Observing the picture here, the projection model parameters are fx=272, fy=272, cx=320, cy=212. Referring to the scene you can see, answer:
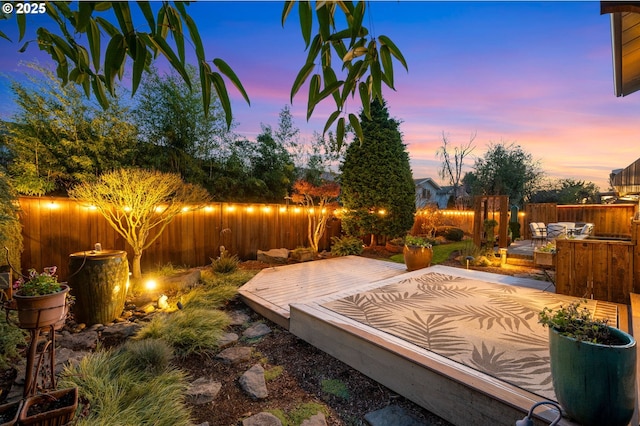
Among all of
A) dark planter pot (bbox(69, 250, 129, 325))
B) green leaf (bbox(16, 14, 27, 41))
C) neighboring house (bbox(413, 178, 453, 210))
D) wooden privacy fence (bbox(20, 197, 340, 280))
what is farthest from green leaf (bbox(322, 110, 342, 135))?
neighboring house (bbox(413, 178, 453, 210))

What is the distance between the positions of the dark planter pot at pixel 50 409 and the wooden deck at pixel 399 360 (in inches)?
86.5

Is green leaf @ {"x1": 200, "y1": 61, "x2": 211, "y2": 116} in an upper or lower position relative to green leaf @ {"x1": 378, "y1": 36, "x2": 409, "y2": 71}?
lower

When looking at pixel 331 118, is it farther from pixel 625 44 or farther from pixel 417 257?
pixel 417 257

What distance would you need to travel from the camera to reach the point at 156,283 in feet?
15.5

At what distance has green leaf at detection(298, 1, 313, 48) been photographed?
69 centimetres

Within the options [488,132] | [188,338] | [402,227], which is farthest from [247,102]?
[488,132]

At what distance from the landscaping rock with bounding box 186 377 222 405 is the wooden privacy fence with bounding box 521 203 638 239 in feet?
41.0

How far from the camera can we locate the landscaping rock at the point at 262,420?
2086mm

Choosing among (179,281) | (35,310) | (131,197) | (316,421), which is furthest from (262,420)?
(131,197)

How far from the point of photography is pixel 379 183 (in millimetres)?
8984

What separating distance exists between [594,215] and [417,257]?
9.61 m

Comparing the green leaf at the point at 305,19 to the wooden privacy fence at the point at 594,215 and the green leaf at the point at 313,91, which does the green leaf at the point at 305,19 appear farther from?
the wooden privacy fence at the point at 594,215

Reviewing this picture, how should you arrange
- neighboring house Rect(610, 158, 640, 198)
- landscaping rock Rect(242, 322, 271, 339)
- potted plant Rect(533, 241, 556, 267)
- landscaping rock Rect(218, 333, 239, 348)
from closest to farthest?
landscaping rock Rect(218, 333, 239, 348)
landscaping rock Rect(242, 322, 271, 339)
potted plant Rect(533, 241, 556, 267)
neighboring house Rect(610, 158, 640, 198)

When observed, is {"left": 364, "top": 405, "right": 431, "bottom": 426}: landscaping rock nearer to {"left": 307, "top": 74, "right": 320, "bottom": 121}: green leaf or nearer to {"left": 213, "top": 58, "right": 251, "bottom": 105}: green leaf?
{"left": 307, "top": 74, "right": 320, "bottom": 121}: green leaf
